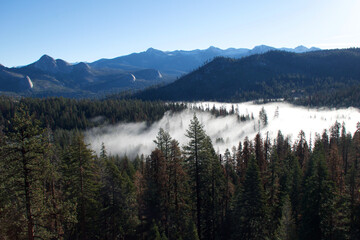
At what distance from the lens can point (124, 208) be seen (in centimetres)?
2977

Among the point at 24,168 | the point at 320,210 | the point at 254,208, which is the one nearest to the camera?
the point at 24,168

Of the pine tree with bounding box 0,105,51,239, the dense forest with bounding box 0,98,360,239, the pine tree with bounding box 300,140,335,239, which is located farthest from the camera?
the pine tree with bounding box 300,140,335,239

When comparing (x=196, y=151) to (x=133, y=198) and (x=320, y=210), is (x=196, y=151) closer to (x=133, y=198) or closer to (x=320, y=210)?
(x=133, y=198)

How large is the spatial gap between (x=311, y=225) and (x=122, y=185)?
72.3 ft

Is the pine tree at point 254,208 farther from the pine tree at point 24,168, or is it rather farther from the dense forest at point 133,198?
the pine tree at point 24,168

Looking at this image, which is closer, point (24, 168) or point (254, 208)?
point (24, 168)

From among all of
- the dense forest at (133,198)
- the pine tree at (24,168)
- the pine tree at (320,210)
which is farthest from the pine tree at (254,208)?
the pine tree at (24,168)

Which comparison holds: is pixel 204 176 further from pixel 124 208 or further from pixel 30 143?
pixel 30 143

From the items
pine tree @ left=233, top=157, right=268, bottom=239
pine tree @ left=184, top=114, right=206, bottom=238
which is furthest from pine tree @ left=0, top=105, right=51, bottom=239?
pine tree @ left=233, top=157, right=268, bottom=239

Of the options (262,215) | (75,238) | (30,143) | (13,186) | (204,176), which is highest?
(30,143)

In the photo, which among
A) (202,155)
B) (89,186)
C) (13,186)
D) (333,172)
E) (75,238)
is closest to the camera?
(13,186)

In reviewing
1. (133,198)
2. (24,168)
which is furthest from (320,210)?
(24,168)

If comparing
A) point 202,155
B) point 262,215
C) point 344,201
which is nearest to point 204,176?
point 202,155

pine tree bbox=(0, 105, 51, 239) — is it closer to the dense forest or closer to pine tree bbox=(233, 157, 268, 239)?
the dense forest
